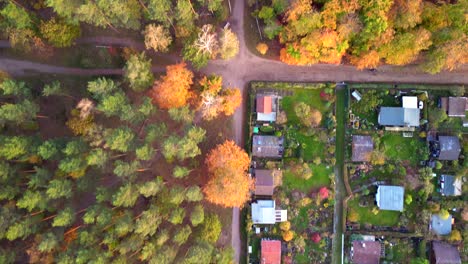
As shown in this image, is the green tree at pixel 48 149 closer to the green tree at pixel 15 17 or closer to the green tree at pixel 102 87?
the green tree at pixel 102 87

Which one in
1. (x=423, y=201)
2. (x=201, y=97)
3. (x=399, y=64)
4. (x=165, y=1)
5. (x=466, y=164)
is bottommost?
(x=423, y=201)

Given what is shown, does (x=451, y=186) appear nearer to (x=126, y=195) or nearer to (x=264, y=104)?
(x=264, y=104)

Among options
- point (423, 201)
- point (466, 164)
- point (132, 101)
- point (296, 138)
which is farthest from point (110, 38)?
point (466, 164)

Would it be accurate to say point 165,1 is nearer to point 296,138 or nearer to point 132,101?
point 132,101

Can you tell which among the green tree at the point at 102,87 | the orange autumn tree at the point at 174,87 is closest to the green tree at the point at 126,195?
the orange autumn tree at the point at 174,87

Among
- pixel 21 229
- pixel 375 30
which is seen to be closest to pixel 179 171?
pixel 21 229

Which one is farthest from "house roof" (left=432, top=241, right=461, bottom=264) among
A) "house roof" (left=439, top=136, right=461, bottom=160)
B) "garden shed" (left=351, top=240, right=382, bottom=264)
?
"house roof" (left=439, top=136, right=461, bottom=160)
